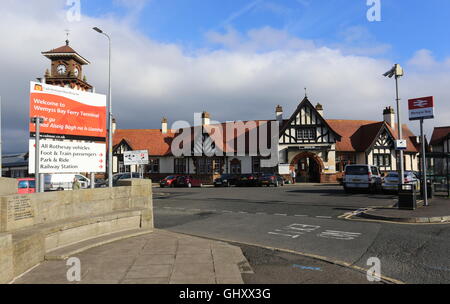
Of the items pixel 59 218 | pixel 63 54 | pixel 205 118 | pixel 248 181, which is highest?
pixel 63 54

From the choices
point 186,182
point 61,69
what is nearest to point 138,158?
point 186,182

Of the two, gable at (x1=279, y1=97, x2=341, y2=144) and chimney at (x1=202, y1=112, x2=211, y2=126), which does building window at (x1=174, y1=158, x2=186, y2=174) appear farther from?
gable at (x1=279, y1=97, x2=341, y2=144)

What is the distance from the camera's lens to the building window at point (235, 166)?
39.7m

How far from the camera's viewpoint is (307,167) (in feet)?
133

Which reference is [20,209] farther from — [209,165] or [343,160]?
[343,160]

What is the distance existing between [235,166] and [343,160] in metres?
13.4

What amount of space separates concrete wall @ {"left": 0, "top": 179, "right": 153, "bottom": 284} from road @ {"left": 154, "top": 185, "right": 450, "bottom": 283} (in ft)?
6.35

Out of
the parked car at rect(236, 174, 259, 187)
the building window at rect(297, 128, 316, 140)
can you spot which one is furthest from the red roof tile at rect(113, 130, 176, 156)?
the building window at rect(297, 128, 316, 140)

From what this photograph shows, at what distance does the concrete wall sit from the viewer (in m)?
5.50

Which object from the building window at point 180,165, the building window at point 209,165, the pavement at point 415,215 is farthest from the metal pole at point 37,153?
the building window at point 180,165

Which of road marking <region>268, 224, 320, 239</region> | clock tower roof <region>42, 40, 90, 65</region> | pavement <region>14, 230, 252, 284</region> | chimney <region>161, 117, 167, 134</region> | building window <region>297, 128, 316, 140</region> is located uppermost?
clock tower roof <region>42, 40, 90, 65</region>

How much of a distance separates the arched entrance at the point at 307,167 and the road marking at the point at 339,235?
28499 millimetres

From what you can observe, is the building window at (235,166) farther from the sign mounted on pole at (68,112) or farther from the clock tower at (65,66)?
the sign mounted on pole at (68,112)

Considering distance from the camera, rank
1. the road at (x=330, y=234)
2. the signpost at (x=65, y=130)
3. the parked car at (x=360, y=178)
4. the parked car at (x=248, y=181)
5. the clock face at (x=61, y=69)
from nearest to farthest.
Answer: the road at (x=330, y=234)
the signpost at (x=65, y=130)
the parked car at (x=360, y=178)
the clock face at (x=61, y=69)
the parked car at (x=248, y=181)
